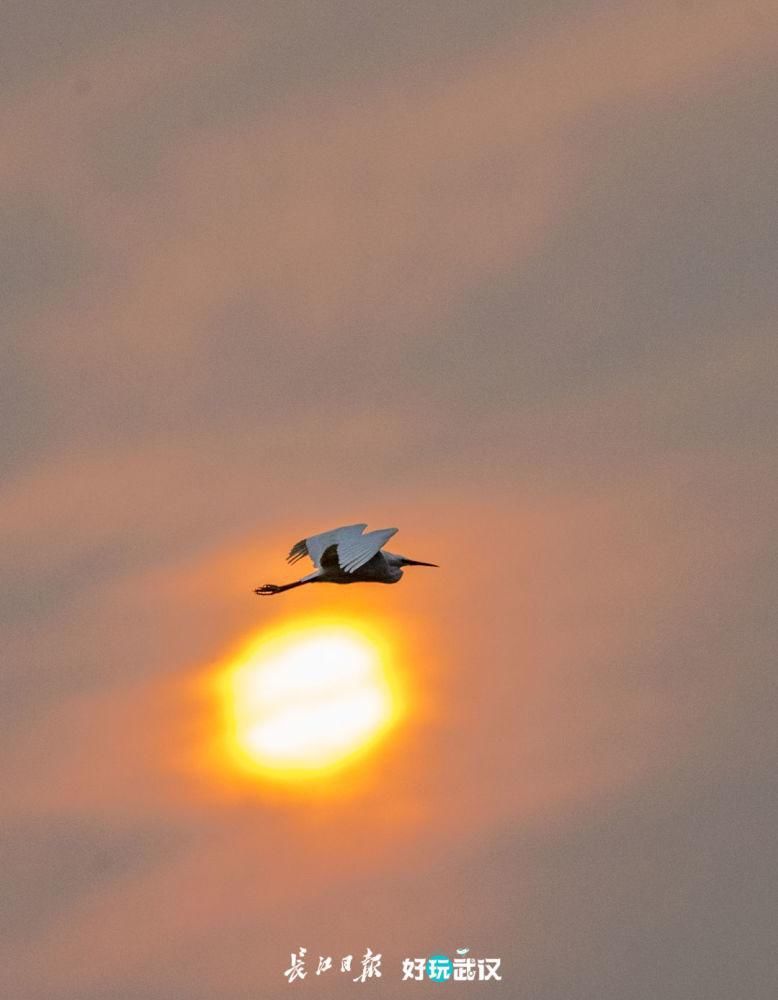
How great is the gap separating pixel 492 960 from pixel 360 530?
33.5 metres

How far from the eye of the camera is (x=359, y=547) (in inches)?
2029

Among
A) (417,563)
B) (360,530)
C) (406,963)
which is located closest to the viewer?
(360,530)

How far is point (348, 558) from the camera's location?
51281 mm

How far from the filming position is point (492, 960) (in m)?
83.1

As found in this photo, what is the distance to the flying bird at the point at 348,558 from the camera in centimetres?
5134

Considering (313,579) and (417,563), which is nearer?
(313,579)

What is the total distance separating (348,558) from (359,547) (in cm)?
38

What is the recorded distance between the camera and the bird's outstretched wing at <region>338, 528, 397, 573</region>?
5109 centimetres

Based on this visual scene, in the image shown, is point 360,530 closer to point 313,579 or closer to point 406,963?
point 313,579

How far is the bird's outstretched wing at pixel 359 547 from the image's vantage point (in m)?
51.1

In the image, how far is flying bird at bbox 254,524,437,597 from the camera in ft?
168

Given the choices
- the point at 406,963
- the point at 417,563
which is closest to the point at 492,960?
the point at 406,963

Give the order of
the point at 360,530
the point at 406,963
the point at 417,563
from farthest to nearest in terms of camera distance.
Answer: the point at 406,963, the point at 417,563, the point at 360,530

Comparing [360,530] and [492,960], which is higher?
[492,960]
